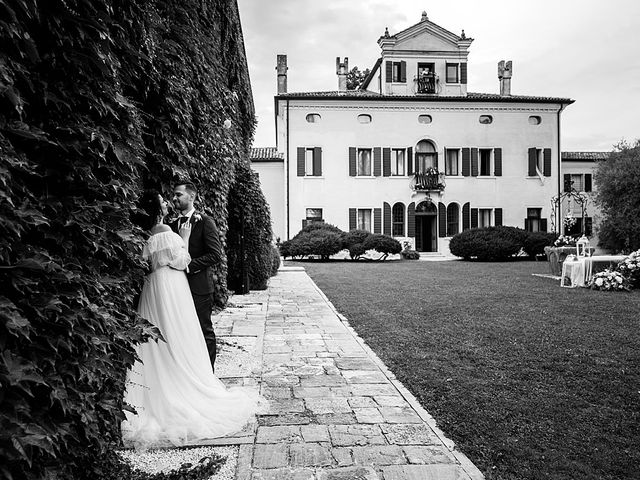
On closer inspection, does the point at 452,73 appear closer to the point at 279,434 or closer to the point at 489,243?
the point at 489,243

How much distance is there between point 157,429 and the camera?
3428mm

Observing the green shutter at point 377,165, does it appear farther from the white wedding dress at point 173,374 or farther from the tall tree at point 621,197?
the white wedding dress at point 173,374

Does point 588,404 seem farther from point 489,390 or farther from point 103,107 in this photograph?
point 103,107

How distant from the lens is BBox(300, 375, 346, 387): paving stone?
15.7 ft

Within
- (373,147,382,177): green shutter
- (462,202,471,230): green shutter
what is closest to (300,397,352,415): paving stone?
(373,147,382,177): green shutter

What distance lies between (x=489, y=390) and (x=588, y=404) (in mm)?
857

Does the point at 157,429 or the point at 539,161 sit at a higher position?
the point at 539,161

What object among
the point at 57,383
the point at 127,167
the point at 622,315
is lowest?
the point at 622,315

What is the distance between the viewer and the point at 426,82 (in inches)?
1200

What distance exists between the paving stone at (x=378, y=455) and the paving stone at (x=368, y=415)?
500 mm

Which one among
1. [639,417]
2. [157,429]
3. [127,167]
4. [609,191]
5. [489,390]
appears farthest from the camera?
[609,191]

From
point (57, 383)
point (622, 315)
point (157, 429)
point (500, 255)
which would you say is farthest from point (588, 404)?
point (500, 255)

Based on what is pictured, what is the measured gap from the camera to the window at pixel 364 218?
30000 mm

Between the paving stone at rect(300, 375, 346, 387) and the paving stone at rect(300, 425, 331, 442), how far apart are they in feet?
3.56
